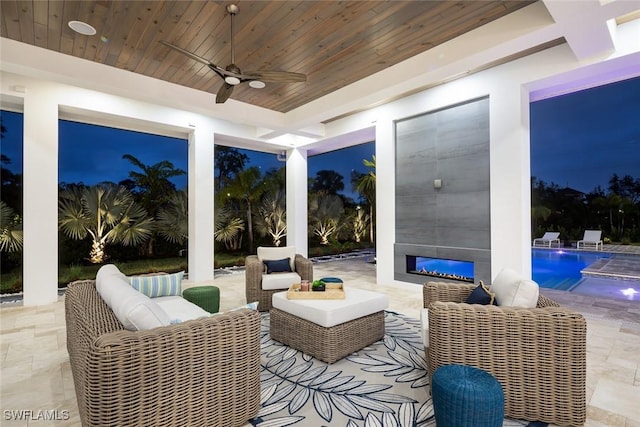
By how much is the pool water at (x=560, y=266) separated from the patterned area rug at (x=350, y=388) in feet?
15.3

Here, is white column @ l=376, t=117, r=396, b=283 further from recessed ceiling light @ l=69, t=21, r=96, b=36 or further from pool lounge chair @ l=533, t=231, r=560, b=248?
pool lounge chair @ l=533, t=231, r=560, b=248

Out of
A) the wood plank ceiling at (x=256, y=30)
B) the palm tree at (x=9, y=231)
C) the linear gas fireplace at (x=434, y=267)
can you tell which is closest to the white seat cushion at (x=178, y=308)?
the wood plank ceiling at (x=256, y=30)

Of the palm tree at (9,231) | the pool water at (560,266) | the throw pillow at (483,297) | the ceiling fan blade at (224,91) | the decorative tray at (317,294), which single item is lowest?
the pool water at (560,266)

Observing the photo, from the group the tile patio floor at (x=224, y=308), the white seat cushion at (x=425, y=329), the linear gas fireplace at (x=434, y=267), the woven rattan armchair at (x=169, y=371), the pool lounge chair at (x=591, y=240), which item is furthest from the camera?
the pool lounge chair at (x=591, y=240)

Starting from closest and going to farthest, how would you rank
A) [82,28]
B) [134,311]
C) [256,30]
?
[134,311], [82,28], [256,30]

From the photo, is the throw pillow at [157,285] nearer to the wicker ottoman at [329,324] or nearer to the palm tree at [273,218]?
the wicker ottoman at [329,324]

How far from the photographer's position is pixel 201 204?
671cm

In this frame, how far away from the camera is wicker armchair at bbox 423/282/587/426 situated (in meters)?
1.94

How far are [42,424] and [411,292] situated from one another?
4.86 meters

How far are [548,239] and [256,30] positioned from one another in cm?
1169

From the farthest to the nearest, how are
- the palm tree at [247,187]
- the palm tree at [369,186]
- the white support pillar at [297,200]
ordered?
1. the palm tree at [369,186]
2. the white support pillar at [297,200]
3. the palm tree at [247,187]

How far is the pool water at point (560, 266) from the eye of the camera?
6.40m

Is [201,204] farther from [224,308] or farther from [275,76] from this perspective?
[275,76]

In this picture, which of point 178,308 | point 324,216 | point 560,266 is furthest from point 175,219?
point 560,266
